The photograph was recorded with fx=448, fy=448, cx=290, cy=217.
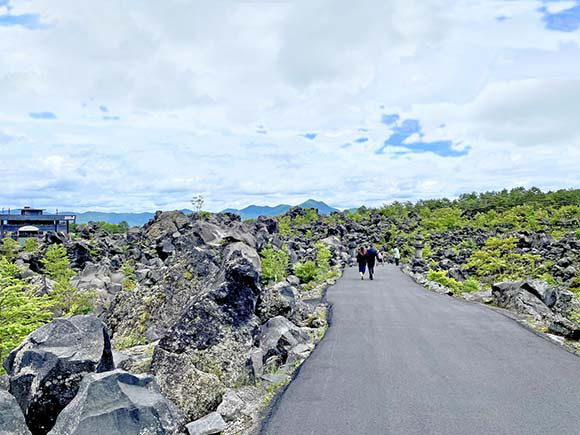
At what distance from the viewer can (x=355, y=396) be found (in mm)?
7141

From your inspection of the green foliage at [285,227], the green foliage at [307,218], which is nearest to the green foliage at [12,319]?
the green foliage at [285,227]

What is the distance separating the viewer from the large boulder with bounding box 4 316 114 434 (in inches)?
225

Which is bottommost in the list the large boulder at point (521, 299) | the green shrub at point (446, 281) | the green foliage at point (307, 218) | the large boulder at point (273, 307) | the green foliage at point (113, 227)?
the green shrub at point (446, 281)

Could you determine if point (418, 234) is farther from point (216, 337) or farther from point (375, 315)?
point (216, 337)

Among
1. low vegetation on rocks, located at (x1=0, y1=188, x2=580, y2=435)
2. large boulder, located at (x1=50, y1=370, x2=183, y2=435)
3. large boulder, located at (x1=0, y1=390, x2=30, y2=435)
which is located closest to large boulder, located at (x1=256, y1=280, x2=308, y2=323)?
low vegetation on rocks, located at (x1=0, y1=188, x2=580, y2=435)

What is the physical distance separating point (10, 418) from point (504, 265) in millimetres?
29419

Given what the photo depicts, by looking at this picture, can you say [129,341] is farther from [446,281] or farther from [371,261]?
[446,281]

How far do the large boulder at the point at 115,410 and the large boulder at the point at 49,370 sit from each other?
651mm

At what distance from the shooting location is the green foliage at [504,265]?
2859 cm

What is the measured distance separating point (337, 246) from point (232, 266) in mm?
37685

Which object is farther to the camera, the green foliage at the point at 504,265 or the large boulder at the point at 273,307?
the green foliage at the point at 504,265

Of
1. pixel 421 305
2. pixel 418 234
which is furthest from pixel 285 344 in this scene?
pixel 418 234

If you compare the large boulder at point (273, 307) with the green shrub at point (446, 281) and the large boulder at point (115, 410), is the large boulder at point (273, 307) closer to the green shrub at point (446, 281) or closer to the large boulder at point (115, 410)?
the large boulder at point (115, 410)

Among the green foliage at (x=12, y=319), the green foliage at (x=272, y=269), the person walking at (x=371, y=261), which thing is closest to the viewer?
the green foliage at (x=12, y=319)
